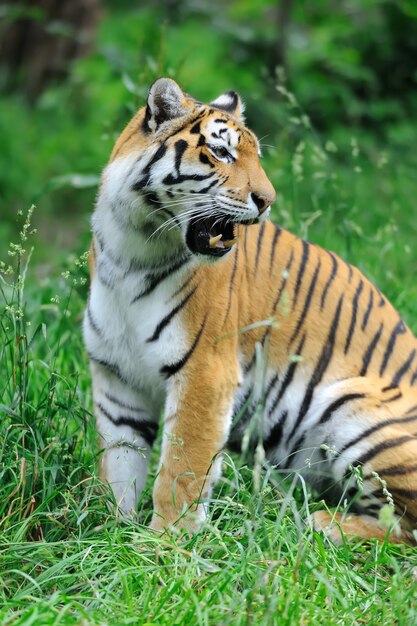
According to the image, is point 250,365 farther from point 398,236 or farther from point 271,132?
point 271,132

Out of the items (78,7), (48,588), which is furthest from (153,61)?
(78,7)

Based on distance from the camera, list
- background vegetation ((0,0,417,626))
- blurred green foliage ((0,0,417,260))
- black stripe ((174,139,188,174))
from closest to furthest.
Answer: background vegetation ((0,0,417,626)) → black stripe ((174,139,188,174)) → blurred green foliage ((0,0,417,260))

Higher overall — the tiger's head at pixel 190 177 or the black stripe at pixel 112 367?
the tiger's head at pixel 190 177

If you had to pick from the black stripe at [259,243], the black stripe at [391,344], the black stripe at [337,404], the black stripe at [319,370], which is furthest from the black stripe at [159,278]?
the black stripe at [391,344]

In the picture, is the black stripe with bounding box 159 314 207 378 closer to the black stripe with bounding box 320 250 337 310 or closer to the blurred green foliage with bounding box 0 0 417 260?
the black stripe with bounding box 320 250 337 310

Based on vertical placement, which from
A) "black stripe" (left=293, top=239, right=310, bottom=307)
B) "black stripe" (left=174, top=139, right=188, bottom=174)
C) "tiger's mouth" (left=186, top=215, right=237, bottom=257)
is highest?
"black stripe" (left=174, top=139, right=188, bottom=174)

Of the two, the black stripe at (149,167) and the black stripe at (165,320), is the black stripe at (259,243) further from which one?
the black stripe at (149,167)

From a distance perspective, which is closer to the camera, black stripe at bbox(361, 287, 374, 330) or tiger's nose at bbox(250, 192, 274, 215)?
tiger's nose at bbox(250, 192, 274, 215)

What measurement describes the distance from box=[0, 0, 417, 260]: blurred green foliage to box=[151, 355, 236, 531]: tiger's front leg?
3.70 meters

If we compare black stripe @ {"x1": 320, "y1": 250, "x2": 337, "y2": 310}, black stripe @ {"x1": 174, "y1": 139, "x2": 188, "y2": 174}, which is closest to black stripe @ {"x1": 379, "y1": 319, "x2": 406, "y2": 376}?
black stripe @ {"x1": 320, "y1": 250, "x2": 337, "y2": 310}

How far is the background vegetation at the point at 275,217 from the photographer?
3.27m

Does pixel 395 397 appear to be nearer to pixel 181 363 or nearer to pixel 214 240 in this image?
pixel 181 363

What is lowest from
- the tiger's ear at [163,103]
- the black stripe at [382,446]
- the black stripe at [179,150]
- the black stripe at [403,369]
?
the black stripe at [382,446]

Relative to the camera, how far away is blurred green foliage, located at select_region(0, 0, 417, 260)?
28.2 feet
